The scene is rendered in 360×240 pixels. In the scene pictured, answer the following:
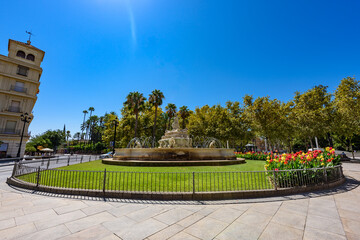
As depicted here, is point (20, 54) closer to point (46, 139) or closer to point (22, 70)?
point (22, 70)

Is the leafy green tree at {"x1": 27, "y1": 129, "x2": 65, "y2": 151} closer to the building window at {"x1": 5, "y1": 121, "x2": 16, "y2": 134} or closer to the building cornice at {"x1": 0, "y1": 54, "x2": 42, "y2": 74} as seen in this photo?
the building window at {"x1": 5, "y1": 121, "x2": 16, "y2": 134}

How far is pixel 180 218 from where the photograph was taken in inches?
164

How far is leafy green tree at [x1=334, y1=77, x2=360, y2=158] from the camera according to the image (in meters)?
19.9

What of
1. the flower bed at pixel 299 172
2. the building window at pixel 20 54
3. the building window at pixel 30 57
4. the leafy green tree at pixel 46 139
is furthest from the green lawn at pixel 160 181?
the leafy green tree at pixel 46 139

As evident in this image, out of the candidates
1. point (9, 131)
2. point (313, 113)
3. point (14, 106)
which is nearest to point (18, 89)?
point (14, 106)

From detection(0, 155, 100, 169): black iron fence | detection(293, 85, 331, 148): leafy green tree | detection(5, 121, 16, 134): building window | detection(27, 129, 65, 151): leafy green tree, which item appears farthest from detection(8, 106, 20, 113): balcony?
detection(293, 85, 331, 148): leafy green tree

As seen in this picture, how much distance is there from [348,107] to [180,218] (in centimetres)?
2688

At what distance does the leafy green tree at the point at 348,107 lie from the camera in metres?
19.9

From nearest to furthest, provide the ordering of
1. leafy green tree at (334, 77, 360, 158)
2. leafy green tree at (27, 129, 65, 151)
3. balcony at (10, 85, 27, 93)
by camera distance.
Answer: leafy green tree at (334, 77, 360, 158)
balcony at (10, 85, 27, 93)
leafy green tree at (27, 129, 65, 151)

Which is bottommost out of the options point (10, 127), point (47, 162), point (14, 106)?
point (47, 162)

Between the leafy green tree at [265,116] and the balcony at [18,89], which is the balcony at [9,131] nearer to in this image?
the balcony at [18,89]

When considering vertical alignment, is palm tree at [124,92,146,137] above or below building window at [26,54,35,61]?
below

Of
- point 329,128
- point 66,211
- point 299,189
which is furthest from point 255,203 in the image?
point 329,128

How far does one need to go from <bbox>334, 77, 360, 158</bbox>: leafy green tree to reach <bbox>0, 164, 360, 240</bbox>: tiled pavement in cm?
2099
